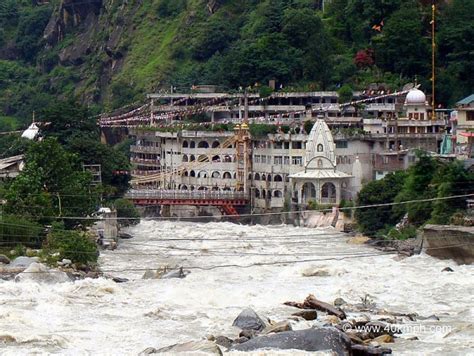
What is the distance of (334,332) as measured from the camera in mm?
39719

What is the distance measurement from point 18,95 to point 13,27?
14.1 meters

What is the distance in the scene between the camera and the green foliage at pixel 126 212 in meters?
74.1

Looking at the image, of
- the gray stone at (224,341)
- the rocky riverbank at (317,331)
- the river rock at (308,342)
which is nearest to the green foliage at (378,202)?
the rocky riverbank at (317,331)

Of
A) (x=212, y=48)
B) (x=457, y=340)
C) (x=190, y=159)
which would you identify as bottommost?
(x=457, y=340)

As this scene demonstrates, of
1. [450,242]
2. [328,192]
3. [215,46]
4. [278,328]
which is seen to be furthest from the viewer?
[215,46]

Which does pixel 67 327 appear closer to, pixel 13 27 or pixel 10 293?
pixel 10 293

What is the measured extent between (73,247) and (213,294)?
771 centimetres

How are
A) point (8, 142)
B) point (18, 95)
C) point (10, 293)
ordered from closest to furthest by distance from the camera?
point (10, 293) < point (8, 142) < point (18, 95)

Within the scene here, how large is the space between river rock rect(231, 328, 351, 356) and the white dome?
42.9 m

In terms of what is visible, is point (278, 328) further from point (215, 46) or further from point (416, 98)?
point (215, 46)

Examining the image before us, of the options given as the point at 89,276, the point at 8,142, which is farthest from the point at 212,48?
the point at 89,276

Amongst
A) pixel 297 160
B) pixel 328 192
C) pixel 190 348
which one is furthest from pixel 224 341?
pixel 297 160

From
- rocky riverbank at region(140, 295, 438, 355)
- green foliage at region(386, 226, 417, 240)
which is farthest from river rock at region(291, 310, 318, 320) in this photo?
green foliage at region(386, 226, 417, 240)

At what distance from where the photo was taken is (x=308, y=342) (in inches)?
1554
